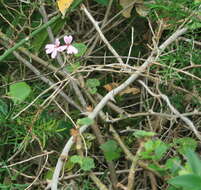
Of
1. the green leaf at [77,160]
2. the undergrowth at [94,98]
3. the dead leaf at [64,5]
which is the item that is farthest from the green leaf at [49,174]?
the dead leaf at [64,5]

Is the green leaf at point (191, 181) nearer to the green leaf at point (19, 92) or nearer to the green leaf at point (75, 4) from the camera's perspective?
the green leaf at point (19, 92)

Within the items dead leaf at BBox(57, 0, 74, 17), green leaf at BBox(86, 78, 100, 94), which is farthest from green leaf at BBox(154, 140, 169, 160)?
dead leaf at BBox(57, 0, 74, 17)

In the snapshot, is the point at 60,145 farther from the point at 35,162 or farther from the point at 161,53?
the point at 161,53

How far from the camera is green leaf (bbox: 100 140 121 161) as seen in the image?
136 centimetres

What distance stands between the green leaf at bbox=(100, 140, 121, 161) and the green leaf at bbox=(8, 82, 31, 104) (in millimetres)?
256

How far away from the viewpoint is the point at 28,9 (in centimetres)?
166

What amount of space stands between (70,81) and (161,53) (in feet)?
0.88

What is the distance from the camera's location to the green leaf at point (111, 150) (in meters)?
1.36

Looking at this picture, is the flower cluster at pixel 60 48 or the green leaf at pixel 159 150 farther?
the flower cluster at pixel 60 48

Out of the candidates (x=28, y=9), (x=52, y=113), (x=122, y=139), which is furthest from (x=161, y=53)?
(x=28, y=9)

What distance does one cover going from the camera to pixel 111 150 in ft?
4.47

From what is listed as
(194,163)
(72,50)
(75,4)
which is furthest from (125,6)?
(194,163)

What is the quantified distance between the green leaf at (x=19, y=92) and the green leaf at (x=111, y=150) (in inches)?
10.1

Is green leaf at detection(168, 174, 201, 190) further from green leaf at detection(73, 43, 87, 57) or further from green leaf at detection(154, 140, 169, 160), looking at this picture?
green leaf at detection(73, 43, 87, 57)
